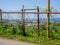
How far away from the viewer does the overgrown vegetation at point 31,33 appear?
483 inches

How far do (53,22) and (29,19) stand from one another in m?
1.97

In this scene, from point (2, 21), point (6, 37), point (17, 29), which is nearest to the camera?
point (6, 37)

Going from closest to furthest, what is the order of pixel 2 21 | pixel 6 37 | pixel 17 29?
pixel 6 37, pixel 17 29, pixel 2 21

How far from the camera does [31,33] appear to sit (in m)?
14.9

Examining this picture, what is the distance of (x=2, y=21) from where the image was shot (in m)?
17.8

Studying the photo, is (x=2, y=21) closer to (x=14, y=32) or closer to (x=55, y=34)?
(x=14, y=32)

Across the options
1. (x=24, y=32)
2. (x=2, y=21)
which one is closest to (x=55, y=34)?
(x=24, y=32)

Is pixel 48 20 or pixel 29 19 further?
pixel 29 19

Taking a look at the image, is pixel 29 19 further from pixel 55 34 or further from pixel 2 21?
pixel 2 21

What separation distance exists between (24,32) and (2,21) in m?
3.50

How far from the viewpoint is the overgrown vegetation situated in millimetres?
12257

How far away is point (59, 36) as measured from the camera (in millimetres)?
12977

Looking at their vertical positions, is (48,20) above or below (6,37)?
above

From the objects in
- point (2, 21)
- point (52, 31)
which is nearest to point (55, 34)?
point (52, 31)
